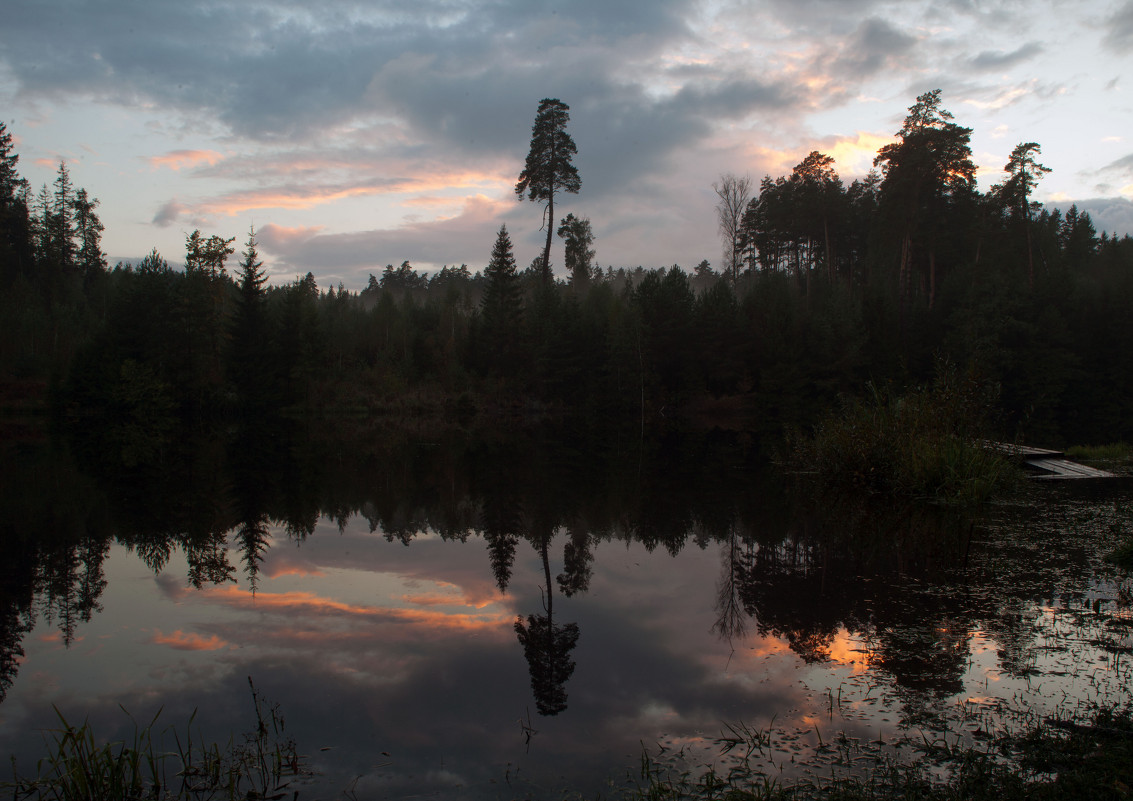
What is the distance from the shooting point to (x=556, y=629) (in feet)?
20.1

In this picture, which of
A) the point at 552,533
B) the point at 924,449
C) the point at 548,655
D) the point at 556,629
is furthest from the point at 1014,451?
the point at 548,655

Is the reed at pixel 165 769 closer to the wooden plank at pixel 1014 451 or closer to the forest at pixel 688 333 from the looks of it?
the wooden plank at pixel 1014 451

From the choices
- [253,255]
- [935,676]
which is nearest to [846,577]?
[935,676]

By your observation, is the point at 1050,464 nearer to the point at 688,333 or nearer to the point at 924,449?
the point at 924,449

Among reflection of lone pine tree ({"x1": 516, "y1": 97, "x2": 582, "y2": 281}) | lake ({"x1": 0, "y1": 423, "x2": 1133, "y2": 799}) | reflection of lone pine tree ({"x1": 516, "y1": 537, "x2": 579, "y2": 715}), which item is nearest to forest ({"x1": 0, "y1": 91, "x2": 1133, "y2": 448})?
reflection of lone pine tree ({"x1": 516, "y1": 97, "x2": 582, "y2": 281})

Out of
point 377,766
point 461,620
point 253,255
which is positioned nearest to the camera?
point 377,766

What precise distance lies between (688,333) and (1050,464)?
33242 millimetres

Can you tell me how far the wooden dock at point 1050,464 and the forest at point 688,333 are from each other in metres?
15.9

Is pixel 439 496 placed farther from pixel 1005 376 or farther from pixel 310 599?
pixel 1005 376

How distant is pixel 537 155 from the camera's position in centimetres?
4994

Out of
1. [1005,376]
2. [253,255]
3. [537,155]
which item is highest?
[537,155]

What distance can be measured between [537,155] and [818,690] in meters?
49.6

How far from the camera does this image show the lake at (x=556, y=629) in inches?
158

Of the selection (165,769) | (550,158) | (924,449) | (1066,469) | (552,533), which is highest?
(550,158)
